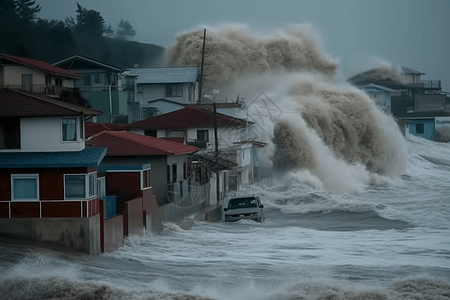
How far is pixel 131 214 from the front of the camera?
101 feet

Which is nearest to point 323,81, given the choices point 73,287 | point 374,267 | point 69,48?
point 69,48

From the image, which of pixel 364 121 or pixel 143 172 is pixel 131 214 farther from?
pixel 364 121

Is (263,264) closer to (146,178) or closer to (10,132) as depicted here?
(146,178)

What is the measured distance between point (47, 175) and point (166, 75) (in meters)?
48.6

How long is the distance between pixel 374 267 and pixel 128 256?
23.0ft

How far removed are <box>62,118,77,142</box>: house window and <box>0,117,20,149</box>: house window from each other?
1.37 meters

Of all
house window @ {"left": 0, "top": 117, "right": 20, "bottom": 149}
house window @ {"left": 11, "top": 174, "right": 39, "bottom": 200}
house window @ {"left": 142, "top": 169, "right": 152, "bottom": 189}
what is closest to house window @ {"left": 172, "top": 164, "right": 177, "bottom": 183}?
house window @ {"left": 142, "top": 169, "right": 152, "bottom": 189}

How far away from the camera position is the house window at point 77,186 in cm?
2695

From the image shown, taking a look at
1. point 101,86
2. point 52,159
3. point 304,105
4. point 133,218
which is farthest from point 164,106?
point 52,159

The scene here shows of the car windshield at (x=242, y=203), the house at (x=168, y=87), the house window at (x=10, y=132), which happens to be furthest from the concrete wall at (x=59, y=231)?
the house at (x=168, y=87)

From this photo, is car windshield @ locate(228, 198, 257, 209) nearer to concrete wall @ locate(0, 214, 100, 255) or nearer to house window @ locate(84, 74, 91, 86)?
concrete wall @ locate(0, 214, 100, 255)

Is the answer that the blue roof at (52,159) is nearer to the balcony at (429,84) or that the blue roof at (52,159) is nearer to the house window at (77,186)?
the house window at (77,186)

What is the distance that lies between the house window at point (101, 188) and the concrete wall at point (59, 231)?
10.2ft

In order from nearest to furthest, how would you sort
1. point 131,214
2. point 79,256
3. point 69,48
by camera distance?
1. point 79,256
2. point 131,214
3. point 69,48
